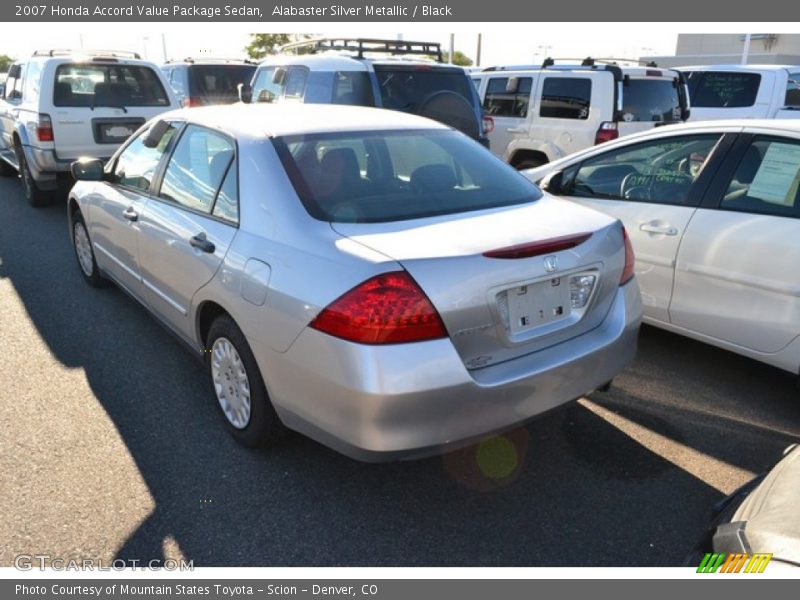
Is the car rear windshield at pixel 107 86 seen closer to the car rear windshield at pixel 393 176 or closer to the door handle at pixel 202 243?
the door handle at pixel 202 243

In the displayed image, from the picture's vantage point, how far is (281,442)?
3164mm

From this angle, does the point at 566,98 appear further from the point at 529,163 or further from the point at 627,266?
the point at 627,266

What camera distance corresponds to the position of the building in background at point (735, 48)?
3131 cm

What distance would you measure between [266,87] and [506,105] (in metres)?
3.26

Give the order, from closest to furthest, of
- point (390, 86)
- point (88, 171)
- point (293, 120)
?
point (293, 120) < point (88, 171) < point (390, 86)

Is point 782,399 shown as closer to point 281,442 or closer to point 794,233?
point 794,233

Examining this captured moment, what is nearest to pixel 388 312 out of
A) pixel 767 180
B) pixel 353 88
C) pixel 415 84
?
pixel 767 180

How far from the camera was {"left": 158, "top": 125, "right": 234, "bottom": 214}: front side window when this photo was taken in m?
3.26

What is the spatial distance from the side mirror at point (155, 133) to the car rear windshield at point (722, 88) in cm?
927

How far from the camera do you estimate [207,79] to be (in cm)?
1168

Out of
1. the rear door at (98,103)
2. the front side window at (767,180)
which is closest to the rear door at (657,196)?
the front side window at (767,180)

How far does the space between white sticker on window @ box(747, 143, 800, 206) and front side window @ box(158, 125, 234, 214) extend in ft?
9.26

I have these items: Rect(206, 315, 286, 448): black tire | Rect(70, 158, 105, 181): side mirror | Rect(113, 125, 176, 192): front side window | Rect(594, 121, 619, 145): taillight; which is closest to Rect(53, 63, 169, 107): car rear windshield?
Rect(70, 158, 105, 181): side mirror

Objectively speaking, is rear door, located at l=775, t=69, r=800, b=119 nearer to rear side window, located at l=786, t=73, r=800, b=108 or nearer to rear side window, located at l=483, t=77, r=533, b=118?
rear side window, located at l=786, t=73, r=800, b=108
